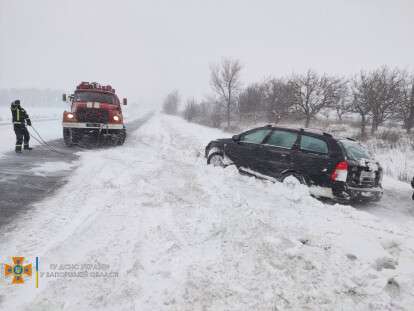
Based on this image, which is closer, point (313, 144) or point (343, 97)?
point (313, 144)

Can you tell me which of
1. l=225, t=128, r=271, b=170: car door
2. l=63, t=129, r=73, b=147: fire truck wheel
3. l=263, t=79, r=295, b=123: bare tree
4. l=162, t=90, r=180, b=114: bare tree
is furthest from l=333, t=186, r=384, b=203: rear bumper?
l=162, t=90, r=180, b=114: bare tree

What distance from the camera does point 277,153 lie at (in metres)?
6.09

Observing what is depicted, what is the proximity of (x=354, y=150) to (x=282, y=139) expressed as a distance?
5.15 ft

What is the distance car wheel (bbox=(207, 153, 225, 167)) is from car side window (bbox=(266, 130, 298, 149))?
5.54 ft

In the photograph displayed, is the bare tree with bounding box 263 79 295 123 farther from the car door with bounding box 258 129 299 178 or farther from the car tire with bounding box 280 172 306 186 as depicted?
the car tire with bounding box 280 172 306 186

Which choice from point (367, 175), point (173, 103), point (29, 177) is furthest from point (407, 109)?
point (173, 103)

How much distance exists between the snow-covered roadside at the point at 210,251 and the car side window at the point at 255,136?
1.88 metres

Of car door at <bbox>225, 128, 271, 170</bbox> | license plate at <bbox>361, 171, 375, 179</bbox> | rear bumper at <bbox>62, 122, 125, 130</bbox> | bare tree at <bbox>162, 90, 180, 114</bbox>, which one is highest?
bare tree at <bbox>162, 90, 180, 114</bbox>

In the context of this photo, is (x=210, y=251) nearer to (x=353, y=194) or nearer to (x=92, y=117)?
(x=353, y=194)

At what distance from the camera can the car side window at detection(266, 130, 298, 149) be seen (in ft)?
19.7

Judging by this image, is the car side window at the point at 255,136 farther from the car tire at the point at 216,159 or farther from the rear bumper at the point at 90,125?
the rear bumper at the point at 90,125

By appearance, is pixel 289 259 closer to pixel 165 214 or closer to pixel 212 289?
pixel 212 289

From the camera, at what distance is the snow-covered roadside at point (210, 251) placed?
233 cm

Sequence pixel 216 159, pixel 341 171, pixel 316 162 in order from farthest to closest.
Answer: pixel 216 159, pixel 316 162, pixel 341 171
